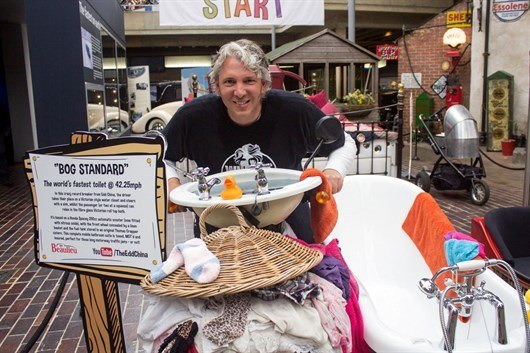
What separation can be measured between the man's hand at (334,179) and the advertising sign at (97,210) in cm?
66

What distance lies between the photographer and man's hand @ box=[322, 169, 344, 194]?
5.89ft

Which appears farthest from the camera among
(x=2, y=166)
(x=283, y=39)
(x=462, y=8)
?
(x=283, y=39)

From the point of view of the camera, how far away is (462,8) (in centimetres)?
1102

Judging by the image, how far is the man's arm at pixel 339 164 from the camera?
181 cm

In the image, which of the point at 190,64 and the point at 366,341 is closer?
the point at 366,341

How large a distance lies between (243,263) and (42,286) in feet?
10.7

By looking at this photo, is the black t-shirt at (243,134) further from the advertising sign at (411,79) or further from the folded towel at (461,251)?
the advertising sign at (411,79)

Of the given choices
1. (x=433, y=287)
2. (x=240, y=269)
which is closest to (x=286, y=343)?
(x=240, y=269)

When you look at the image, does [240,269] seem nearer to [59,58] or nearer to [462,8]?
[59,58]

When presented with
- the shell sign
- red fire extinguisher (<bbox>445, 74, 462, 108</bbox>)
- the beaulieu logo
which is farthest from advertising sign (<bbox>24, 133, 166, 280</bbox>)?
red fire extinguisher (<bbox>445, 74, 462, 108</bbox>)

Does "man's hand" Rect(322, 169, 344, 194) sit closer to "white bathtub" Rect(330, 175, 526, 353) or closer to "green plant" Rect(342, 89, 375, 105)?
"white bathtub" Rect(330, 175, 526, 353)

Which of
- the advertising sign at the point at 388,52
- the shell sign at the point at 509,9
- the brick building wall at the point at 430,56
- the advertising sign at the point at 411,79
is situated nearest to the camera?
the shell sign at the point at 509,9

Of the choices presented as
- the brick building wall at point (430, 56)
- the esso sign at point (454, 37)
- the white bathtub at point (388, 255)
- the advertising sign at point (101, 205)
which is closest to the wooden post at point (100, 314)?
the advertising sign at point (101, 205)

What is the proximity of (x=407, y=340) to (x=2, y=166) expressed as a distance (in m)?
7.91
